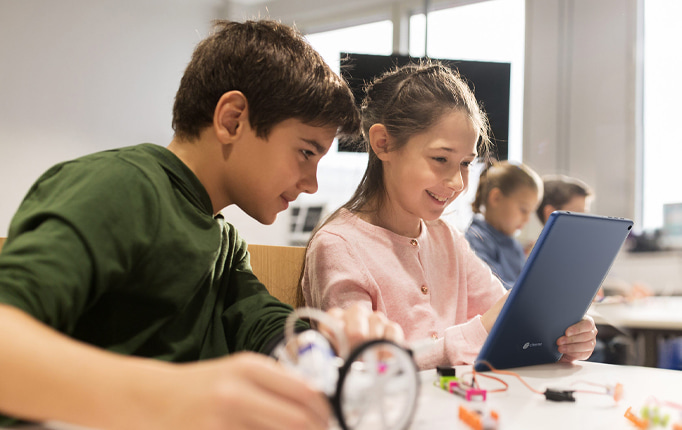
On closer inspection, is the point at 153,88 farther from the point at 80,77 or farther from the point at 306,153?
the point at 306,153

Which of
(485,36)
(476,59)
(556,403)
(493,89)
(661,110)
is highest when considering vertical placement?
(485,36)

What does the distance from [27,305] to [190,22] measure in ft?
14.0

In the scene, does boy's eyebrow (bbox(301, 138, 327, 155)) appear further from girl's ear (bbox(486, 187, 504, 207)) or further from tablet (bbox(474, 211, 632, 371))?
girl's ear (bbox(486, 187, 504, 207))

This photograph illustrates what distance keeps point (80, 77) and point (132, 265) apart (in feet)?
11.4

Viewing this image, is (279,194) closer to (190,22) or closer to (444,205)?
(444,205)

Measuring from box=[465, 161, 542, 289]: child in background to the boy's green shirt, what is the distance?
5.39 ft

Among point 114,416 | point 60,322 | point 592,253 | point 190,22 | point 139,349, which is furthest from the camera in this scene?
point 190,22

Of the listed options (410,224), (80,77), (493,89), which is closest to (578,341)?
(410,224)

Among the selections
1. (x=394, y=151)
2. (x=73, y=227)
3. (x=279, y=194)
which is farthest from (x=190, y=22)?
(x=73, y=227)

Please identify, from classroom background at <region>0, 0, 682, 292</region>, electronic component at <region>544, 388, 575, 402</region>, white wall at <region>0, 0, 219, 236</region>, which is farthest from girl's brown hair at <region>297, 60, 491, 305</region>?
white wall at <region>0, 0, 219, 236</region>

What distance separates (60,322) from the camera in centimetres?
49

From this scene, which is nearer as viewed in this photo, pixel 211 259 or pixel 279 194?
pixel 211 259

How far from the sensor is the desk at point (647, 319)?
2297 millimetres

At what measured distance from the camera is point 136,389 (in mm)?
376
